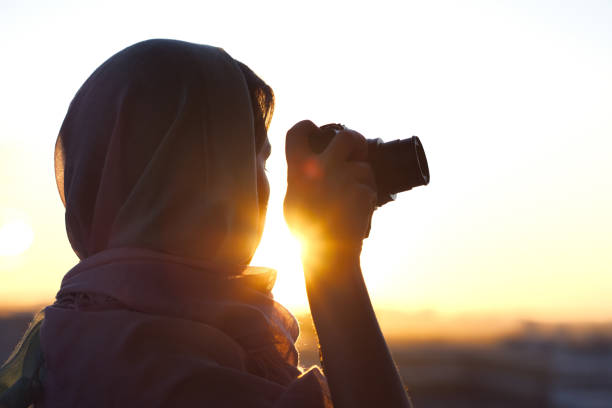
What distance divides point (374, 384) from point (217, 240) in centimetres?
49

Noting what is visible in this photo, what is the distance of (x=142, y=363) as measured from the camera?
1.23m

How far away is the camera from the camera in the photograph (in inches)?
52.5

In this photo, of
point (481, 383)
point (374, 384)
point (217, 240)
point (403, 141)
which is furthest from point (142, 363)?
point (481, 383)

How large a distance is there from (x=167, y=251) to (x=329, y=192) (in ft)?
1.26

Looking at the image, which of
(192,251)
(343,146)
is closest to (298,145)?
(343,146)

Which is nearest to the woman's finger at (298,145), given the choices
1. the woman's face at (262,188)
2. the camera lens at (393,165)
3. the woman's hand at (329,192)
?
the woman's hand at (329,192)

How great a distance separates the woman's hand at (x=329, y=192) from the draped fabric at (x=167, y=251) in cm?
21

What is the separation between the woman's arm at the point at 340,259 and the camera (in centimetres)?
116

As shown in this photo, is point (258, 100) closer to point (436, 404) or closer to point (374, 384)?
point (374, 384)

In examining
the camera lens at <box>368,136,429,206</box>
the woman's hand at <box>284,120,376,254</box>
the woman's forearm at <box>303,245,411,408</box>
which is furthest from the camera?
the camera lens at <box>368,136,429,206</box>

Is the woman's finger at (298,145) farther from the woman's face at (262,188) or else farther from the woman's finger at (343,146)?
the woman's face at (262,188)

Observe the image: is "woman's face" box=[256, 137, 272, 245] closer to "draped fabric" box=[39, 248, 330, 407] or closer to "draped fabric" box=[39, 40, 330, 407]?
"draped fabric" box=[39, 40, 330, 407]

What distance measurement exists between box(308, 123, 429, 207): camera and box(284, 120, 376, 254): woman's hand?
0.03 metres

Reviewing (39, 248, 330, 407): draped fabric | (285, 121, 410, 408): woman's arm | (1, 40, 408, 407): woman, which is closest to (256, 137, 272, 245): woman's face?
(1, 40, 408, 407): woman
